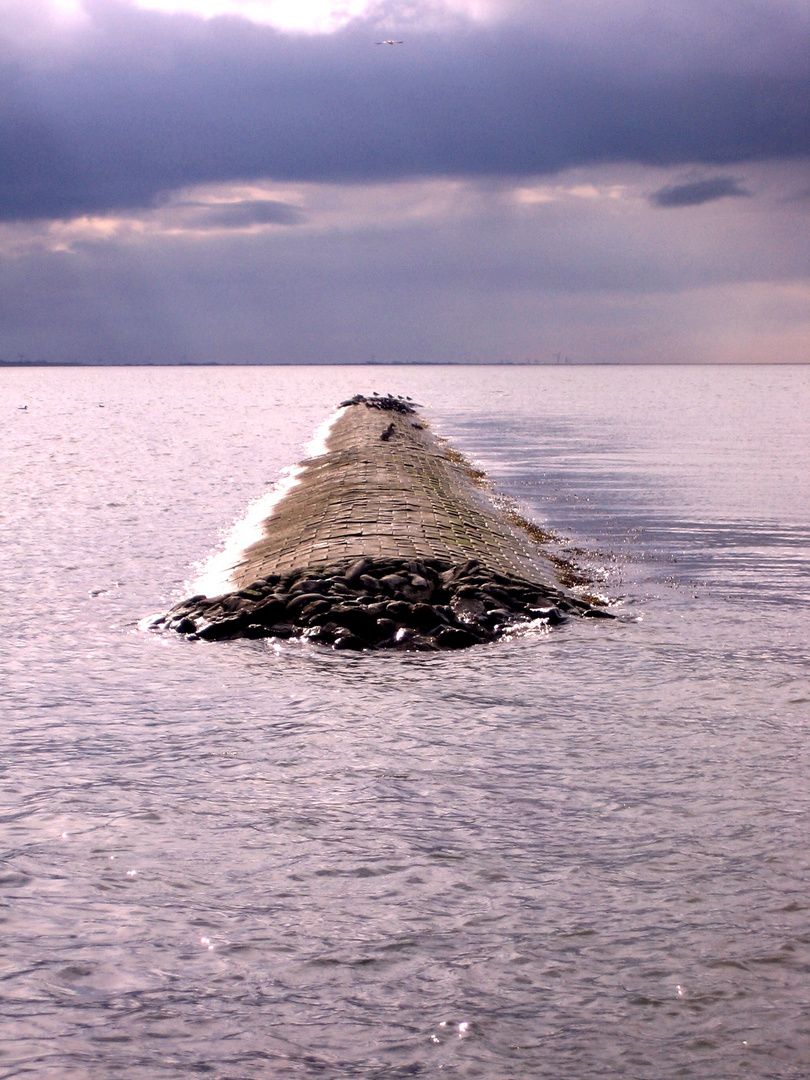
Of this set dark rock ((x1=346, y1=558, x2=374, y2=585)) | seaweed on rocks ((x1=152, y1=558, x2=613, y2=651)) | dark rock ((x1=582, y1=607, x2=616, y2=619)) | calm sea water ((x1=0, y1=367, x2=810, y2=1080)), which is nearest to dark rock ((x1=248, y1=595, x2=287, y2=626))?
seaweed on rocks ((x1=152, y1=558, x2=613, y2=651))

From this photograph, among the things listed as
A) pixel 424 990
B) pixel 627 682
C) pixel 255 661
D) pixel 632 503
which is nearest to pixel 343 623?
pixel 255 661

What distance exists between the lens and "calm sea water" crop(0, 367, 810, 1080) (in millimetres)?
6102

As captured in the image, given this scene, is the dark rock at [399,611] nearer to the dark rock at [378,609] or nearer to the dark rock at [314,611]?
the dark rock at [378,609]

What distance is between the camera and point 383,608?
53.6 feet

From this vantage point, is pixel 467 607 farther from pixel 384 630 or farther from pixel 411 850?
pixel 411 850

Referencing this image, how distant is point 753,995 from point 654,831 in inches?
95.1

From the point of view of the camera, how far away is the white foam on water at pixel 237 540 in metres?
20.9

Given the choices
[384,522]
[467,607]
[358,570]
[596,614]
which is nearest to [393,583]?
[358,570]

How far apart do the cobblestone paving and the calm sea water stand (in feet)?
10.3

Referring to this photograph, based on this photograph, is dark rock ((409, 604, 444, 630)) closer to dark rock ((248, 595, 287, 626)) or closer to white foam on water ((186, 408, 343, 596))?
dark rock ((248, 595, 287, 626))

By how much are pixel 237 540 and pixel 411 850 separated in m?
18.4

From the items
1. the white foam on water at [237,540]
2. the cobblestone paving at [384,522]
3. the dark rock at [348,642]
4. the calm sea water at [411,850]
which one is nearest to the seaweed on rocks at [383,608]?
the dark rock at [348,642]

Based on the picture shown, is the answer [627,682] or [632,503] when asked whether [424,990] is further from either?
[632,503]

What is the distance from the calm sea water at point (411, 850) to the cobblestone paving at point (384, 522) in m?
3.14
